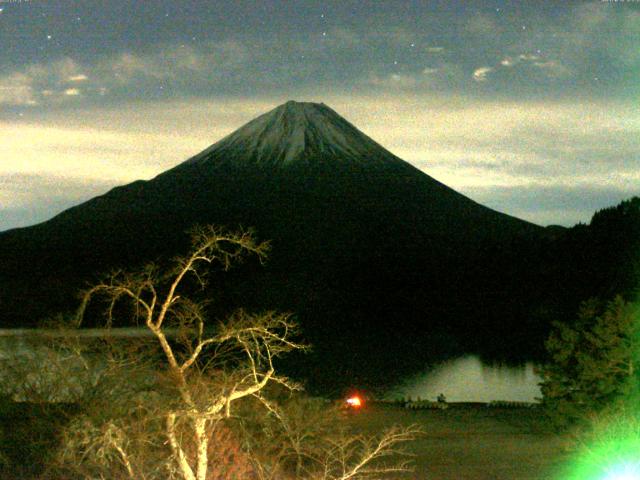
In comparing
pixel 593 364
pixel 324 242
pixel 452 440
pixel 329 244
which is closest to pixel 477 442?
pixel 452 440

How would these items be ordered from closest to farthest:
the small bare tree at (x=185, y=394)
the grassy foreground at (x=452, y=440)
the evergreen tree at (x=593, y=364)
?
the small bare tree at (x=185, y=394) < the grassy foreground at (x=452, y=440) < the evergreen tree at (x=593, y=364)

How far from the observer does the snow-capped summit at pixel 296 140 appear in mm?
93562

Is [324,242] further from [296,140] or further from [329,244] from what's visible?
[296,140]

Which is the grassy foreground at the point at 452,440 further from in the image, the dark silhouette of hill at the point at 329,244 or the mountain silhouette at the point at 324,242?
the mountain silhouette at the point at 324,242

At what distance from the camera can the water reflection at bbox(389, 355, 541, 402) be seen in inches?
953

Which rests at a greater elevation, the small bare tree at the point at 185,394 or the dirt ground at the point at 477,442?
the small bare tree at the point at 185,394

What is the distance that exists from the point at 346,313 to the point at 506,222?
36236mm

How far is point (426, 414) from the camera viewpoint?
54.7 feet

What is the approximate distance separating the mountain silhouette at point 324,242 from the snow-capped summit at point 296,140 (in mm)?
160

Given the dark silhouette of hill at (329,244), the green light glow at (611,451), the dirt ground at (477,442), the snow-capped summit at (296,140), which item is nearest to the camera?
the green light glow at (611,451)

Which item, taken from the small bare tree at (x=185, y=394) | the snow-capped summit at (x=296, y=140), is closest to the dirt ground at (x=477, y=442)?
the small bare tree at (x=185, y=394)

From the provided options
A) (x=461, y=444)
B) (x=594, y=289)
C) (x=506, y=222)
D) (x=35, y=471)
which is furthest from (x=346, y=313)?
(x=35, y=471)

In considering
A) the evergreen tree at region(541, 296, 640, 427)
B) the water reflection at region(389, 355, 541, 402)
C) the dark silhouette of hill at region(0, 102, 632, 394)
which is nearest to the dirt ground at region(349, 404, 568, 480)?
the evergreen tree at region(541, 296, 640, 427)

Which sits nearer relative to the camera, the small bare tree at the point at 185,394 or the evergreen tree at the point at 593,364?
the small bare tree at the point at 185,394
